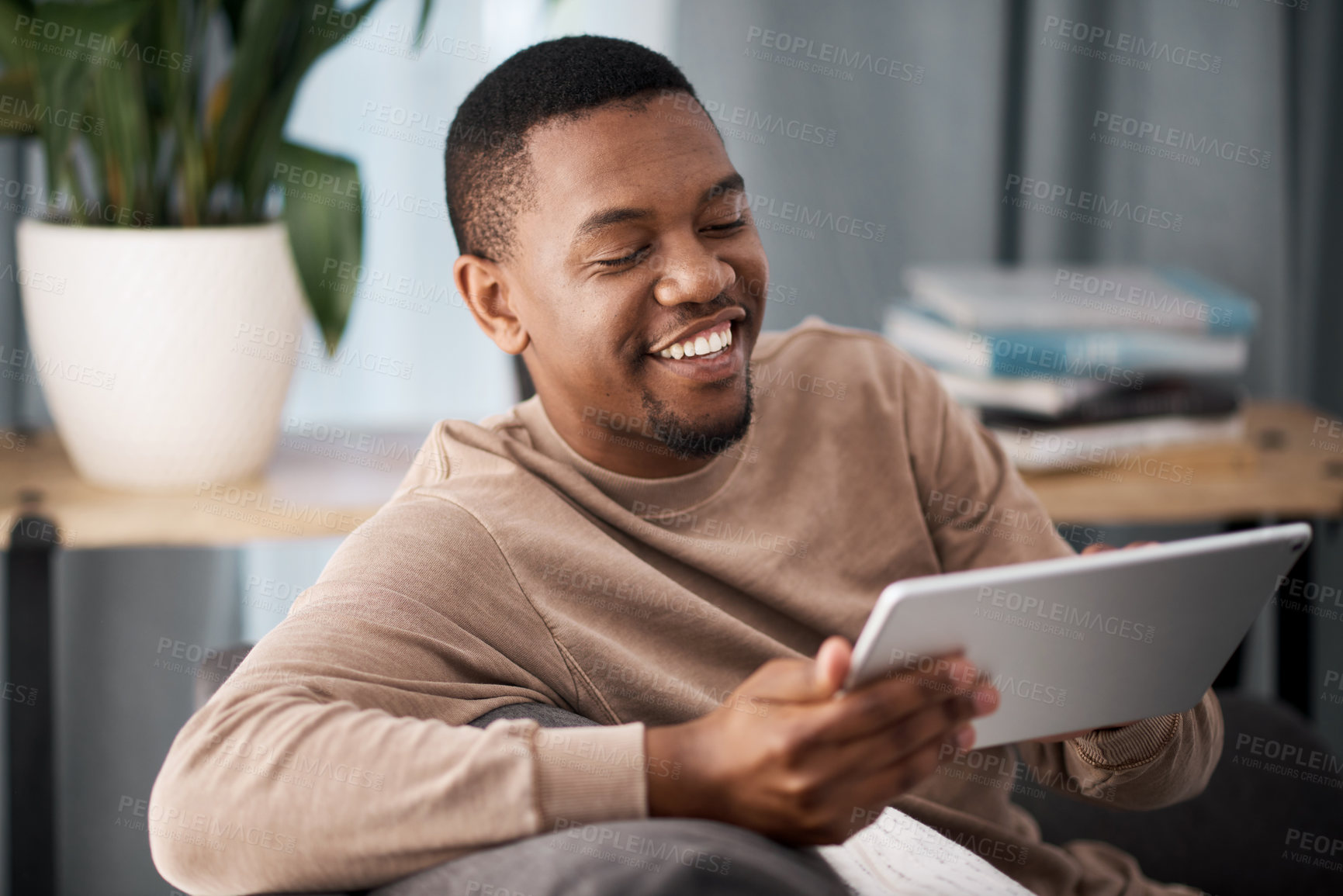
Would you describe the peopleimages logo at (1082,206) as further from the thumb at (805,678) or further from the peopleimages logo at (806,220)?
the thumb at (805,678)

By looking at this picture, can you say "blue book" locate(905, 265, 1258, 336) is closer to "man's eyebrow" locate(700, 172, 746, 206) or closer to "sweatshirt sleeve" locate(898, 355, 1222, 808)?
"sweatshirt sleeve" locate(898, 355, 1222, 808)

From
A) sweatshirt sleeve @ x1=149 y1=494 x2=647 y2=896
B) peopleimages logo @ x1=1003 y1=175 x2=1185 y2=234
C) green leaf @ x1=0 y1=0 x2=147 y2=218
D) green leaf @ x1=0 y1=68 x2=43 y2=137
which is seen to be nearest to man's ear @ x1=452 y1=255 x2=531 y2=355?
sweatshirt sleeve @ x1=149 y1=494 x2=647 y2=896

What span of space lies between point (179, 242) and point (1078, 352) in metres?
1.16

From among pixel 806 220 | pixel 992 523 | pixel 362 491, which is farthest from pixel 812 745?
pixel 806 220

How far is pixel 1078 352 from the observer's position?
5.55 ft

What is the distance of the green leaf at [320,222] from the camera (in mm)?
1521

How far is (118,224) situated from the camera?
1.52 metres

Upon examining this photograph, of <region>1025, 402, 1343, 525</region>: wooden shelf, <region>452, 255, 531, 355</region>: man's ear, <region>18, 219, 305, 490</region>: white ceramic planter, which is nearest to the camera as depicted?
<region>452, 255, 531, 355</region>: man's ear

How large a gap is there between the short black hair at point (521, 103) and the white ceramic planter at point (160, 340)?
53 cm

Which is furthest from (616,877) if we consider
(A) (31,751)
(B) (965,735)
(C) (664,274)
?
(A) (31,751)

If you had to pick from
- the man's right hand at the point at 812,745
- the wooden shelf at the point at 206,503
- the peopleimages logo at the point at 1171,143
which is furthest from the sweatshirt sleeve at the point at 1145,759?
the peopleimages logo at the point at 1171,143

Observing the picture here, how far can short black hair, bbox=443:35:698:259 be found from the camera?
1014 mm

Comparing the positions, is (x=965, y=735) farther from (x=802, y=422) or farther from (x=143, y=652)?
(x=143, y=652)

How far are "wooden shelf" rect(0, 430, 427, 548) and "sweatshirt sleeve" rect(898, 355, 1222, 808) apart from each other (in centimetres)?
69
